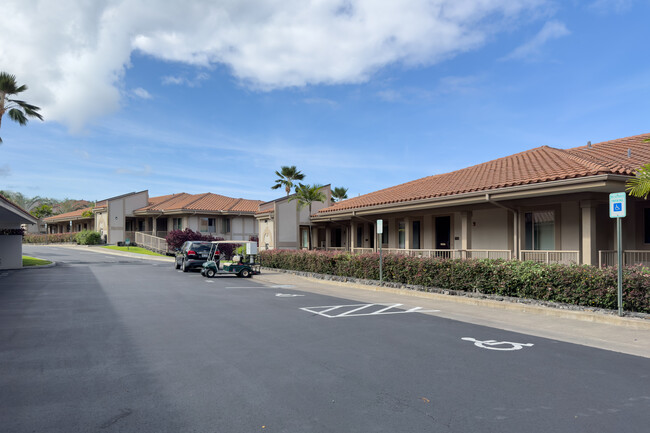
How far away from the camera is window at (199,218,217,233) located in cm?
4672

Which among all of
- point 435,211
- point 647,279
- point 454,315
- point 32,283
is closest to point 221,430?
point 454,315

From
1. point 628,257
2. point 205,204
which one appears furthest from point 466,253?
point 205,204

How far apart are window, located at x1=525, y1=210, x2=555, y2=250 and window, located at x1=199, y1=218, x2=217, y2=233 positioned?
3656cm

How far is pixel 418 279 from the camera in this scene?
15547 mm

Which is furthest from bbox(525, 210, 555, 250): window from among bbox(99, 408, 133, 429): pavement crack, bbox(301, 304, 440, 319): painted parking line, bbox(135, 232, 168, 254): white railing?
bbox(135, 232, 168, 254): white railing

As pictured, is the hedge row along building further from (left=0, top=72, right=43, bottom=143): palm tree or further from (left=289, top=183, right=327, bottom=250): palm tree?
(left=0, top=72, right=43, bottom=143): palm tree

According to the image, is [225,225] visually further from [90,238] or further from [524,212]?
[524,212]

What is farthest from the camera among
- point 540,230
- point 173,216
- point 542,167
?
point 173,216

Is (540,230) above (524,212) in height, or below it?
below

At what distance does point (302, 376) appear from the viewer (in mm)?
5797

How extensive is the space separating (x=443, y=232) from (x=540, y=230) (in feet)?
15.7

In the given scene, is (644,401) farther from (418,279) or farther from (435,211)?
(435,211)

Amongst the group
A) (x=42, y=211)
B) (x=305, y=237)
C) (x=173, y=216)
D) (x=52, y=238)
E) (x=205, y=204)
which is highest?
(x=42, y=211)

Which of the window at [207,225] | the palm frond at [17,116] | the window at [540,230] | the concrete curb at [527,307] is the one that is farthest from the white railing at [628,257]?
the window at [207,225]
